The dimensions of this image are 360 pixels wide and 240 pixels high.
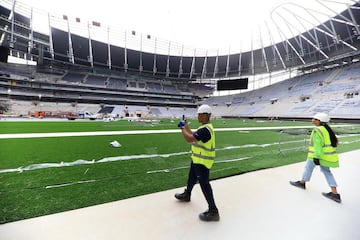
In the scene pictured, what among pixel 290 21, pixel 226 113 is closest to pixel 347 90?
pixel 290 21

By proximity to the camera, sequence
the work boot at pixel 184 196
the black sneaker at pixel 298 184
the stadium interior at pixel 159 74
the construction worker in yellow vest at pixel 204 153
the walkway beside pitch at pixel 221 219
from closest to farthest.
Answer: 1. the walkway beside pitch at pixel 221 219
2. the construction worker in yellow vest at pixel 204 153
3. the work boot at pixel 184 196
4. the black sneaker at pixel 298 184
5. the stadium interior at pixel 159 74

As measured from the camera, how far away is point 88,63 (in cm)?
5322

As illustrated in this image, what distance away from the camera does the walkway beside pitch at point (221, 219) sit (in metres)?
2.08

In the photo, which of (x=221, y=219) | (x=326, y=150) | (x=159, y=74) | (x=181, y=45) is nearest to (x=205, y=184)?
(x=221, y=219)

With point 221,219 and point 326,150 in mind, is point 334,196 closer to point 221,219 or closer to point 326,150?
point 326,150

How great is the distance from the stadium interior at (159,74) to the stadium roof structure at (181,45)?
24cm

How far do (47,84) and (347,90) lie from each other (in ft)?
222

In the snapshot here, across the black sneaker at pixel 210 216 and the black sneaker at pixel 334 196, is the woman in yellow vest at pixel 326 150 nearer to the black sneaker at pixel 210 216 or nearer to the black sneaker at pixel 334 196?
the black sneaker at pixel 334 196

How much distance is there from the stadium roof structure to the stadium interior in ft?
0.78

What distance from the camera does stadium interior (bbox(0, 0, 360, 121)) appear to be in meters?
34.6

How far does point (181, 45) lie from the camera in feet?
184

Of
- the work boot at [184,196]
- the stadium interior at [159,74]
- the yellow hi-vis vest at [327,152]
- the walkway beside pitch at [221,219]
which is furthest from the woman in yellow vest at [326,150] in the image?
the stadium interior at [159,74]

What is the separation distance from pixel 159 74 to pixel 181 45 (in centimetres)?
1456

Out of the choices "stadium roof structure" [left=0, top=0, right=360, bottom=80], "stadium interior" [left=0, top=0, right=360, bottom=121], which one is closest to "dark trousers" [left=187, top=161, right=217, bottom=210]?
"stadium roof structure" [left=0, top=0, right=360, bottom=80]
